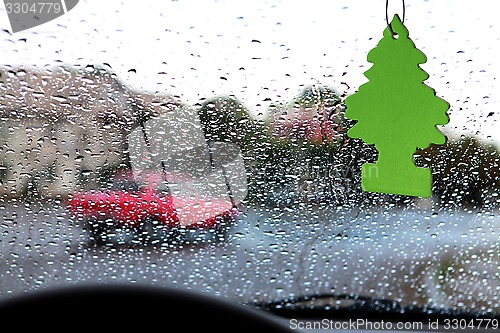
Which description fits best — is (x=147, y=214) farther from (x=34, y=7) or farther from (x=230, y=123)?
(x=34, y=7)

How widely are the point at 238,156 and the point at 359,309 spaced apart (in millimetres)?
887

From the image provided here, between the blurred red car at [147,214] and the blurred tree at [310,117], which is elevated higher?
the blurred tree at [310,117]

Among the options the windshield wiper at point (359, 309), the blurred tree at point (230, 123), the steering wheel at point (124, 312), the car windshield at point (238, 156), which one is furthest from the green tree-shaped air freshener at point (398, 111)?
the steering wheel at point (124, 312)

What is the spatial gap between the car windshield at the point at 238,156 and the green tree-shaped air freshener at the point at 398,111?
1.12ft

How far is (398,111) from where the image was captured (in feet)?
6.28

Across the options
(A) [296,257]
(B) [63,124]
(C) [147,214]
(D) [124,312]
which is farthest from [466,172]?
(D) [124,312]

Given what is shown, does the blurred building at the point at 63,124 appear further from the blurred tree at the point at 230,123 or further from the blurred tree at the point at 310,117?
the blurred tree at the point at 310,117

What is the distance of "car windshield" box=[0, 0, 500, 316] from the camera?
7.60 feet

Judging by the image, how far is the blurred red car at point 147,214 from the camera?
2570mm

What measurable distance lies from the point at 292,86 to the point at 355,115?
52cm

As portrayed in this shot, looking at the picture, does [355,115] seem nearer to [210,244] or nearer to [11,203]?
[210,244]

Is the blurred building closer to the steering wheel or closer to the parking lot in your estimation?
the parking lot

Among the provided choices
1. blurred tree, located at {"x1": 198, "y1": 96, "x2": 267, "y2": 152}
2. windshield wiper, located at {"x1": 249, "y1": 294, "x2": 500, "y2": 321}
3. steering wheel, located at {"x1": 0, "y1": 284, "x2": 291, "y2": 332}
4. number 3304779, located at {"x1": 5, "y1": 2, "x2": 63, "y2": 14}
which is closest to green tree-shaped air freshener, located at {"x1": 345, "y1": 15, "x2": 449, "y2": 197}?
blurred tree, located at {"x1": 198, "y1": 96, "x2": 267, "y2": 152}

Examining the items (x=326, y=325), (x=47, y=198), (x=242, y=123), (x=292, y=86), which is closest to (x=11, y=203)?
(x=47, y=198)
